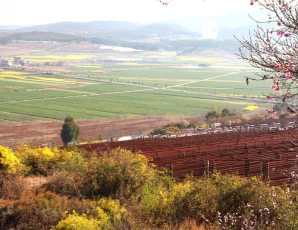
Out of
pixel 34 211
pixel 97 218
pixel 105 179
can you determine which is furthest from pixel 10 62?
pixel 97 218

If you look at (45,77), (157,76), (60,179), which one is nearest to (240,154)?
(60,179)

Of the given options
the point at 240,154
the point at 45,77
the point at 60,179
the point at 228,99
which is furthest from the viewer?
the point at 45,77

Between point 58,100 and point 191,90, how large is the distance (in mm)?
41942

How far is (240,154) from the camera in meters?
12.7

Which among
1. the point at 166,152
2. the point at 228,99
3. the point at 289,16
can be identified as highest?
the point at 289,16

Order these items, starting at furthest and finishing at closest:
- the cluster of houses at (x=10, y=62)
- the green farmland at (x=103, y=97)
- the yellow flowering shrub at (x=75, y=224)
Answer: the cluster of houses at (x=10, y=62) < the green farmland at (x=103, y=97) < the yellow flowering shrub at (x=75, y=224)

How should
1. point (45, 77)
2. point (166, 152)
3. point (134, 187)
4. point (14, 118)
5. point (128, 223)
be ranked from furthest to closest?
point (45, 77) → point (14, 118) → point (166, 152) → point (134, 187) → point (128, 223)

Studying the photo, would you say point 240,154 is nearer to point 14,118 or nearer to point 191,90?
point 14,118

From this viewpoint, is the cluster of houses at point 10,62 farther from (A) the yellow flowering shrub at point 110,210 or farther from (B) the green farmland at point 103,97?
(A) the yellow flowering shrub at point 110,210

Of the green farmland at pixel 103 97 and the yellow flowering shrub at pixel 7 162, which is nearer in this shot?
the yellow flowering shrub at pixel 7 162

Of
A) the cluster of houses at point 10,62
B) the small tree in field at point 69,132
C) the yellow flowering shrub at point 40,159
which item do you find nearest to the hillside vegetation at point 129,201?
the yellow flowering shrub at point 40,159

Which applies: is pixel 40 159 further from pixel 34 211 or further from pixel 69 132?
pixel 69 132

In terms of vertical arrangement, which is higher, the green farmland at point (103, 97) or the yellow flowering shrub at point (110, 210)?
the yellow flowering shrub at point (110, 210)

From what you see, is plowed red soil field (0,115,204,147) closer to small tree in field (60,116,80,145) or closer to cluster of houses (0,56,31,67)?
small tree in field (60,116,80,145)
